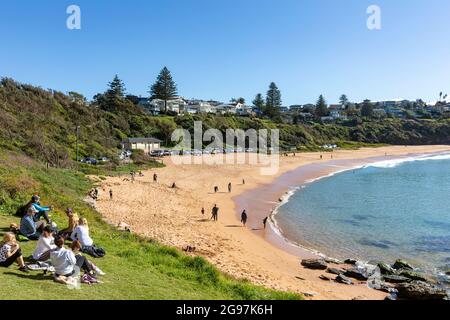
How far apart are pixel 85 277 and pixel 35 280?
1.04 meters

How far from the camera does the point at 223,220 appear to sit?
2728 cm

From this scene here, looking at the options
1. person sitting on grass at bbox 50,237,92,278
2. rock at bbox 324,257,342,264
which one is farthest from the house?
person sitting on grass at bbox 50,237,92,278

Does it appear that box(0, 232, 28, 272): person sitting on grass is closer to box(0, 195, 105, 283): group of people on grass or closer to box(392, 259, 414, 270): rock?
box(0, 195, 105, 283): group of people on grass

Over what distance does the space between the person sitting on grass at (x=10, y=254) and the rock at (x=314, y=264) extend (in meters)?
13.2

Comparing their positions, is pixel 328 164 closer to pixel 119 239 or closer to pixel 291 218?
pixel 291 218

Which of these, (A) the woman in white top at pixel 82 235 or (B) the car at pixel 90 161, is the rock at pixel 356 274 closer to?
(A) the woman in white top at pixel 82 235

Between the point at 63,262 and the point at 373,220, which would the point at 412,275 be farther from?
the point at 63,262

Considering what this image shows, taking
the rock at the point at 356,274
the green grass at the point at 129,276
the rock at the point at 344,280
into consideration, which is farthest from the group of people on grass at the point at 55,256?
the rock at the point at 356,274

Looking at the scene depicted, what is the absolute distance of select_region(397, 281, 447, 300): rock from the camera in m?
15.0

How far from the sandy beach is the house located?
15663mm

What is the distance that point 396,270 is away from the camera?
18719 mm

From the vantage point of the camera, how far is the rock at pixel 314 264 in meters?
18.4
